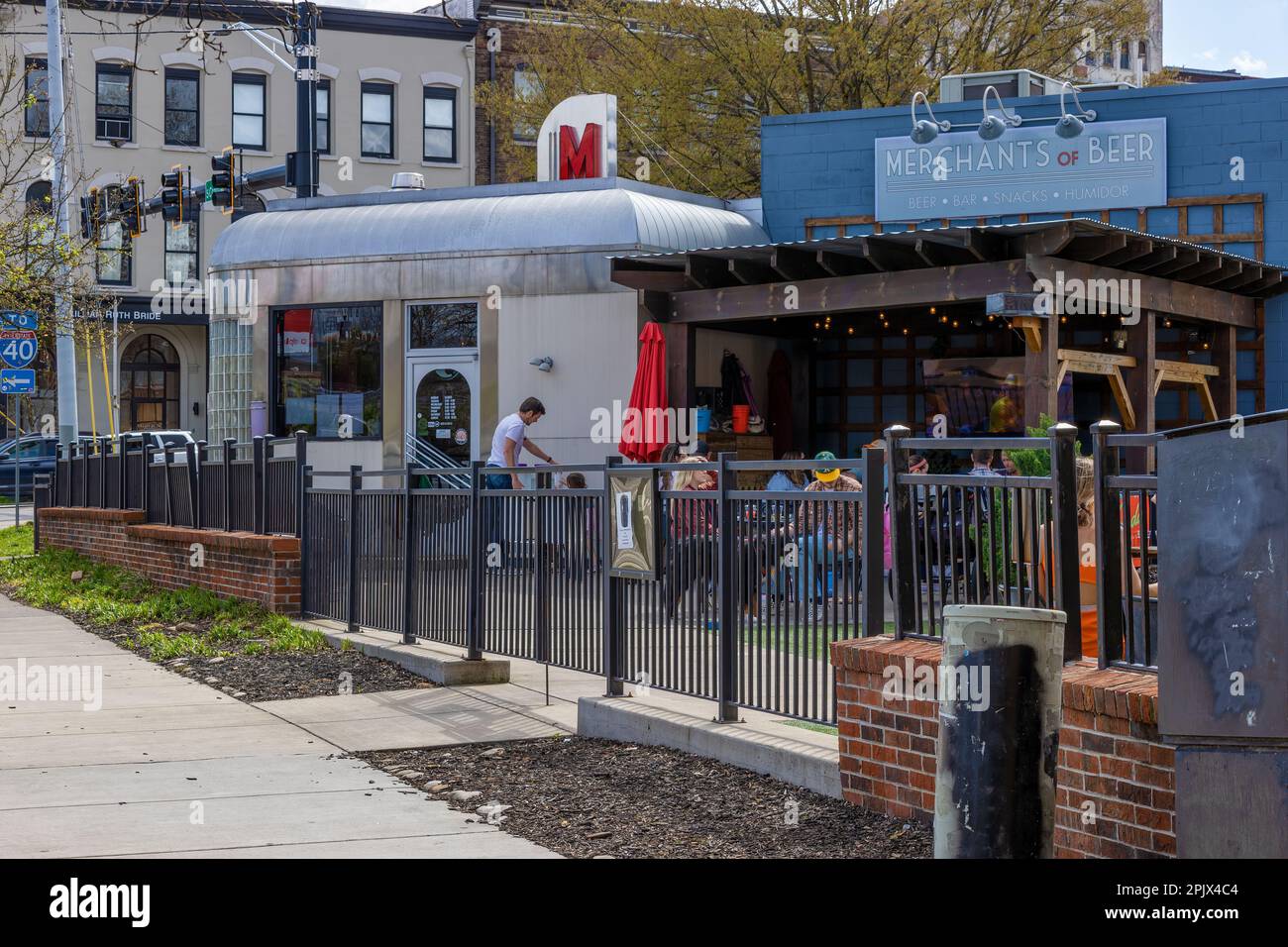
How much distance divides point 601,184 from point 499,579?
1053 cm

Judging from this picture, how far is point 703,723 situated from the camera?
27.3ft

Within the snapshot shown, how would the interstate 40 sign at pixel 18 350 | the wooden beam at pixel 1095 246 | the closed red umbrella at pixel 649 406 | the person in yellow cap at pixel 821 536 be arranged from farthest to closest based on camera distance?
the interstate 40 sign at pixel 18 350 → the closed red umbrella at pixel 649 406 → the wooden beam at pixel 1095 246 → the person in yellow cap at pixel 821 536

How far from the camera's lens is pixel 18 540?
2548 centimetres

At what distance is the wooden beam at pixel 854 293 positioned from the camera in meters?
15.9

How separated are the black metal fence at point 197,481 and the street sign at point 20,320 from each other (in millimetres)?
1785

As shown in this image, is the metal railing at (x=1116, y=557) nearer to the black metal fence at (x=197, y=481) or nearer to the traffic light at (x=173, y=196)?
the black metal fence at (x=197, y=481)

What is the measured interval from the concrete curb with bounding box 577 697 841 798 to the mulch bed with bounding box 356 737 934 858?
0.05 meters

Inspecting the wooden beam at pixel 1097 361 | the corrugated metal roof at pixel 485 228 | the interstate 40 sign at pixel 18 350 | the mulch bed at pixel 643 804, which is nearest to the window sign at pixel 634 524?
the mulch bed at pixel 643 804

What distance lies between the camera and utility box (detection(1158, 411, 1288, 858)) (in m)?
4.81

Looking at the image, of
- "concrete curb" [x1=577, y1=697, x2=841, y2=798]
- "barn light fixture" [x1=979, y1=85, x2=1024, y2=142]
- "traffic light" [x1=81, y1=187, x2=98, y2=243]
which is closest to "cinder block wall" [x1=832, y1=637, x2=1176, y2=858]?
"concrete curb" [x1=577, y1=697, x2=841, y2=798]

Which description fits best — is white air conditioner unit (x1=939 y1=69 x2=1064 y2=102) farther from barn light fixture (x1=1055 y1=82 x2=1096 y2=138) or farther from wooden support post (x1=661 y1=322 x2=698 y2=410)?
wooden support post (x1=661 y1=322 x2=698 y2=410)

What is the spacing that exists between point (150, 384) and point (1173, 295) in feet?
108

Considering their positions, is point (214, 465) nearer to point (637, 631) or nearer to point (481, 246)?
point (481, 246)

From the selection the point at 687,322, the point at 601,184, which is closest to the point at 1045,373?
the point at 687,322
